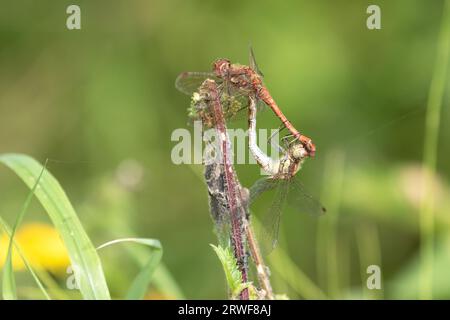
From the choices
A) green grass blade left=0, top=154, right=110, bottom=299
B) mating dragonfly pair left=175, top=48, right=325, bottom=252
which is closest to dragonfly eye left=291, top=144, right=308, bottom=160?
mating dragonfly pair left=175, top=48, right=325, bottom=252

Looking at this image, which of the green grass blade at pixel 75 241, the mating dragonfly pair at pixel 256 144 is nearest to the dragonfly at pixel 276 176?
the mating dragonfly pair at pixel 256 144

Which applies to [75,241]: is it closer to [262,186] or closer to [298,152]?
[262,186]

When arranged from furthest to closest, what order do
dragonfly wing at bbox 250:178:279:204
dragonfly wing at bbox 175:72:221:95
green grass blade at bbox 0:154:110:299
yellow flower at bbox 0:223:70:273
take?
yellow flower at bbox 0:223:70:273 → dragonfly wing at bbox 175:72:221:95 → dragonfly wing at bbox 250:178:279:204 → green grass blade at bbox 0:154:110:299

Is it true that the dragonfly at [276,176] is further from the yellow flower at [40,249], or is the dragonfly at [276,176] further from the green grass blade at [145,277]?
the yellow flower at [40,249]

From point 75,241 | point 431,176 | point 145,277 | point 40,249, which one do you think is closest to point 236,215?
point 145,277

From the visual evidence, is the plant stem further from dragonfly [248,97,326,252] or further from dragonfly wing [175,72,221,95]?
dragonfly wing [175,72,221,95]

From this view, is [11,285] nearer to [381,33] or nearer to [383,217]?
[383,217]
